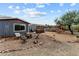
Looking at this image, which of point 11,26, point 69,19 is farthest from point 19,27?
point 69,19

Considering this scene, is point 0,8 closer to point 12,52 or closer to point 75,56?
point 12,52

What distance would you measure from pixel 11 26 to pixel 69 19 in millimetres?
1124

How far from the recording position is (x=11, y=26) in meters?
3.82

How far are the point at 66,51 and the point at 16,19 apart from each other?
112 centimetres

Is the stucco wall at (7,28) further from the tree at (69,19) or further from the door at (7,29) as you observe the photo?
the tree at (69,19)

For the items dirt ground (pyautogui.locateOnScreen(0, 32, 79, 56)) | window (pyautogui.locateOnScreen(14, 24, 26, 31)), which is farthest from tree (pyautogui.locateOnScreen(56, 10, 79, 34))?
window (pyautogui.locateOnScreen(14, 24, 26, 31))

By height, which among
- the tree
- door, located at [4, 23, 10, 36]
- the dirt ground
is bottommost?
the dirt ground

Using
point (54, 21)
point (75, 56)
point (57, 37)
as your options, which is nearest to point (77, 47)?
point (75, 56)

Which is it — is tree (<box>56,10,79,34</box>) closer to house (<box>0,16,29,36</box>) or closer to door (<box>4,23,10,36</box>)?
house (<box>0,16,29,36</box>)

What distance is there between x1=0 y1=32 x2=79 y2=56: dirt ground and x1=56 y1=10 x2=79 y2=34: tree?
0.23m

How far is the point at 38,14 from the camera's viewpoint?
378 cm

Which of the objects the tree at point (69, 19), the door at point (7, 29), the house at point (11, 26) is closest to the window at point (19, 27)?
the house at point (11, 26)

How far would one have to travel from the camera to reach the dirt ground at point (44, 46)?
12.0 feet

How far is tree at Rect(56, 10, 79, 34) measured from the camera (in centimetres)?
374
